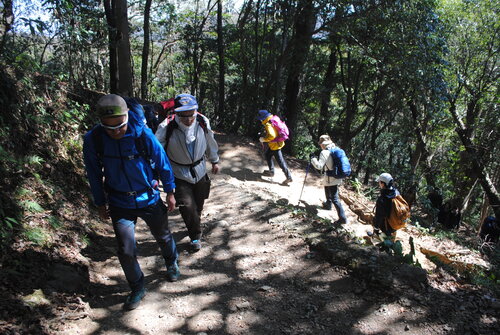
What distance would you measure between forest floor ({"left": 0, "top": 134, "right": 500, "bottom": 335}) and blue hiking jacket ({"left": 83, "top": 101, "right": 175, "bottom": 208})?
3.71 ft

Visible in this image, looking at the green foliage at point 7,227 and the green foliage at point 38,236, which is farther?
the green foliage at point 38,236

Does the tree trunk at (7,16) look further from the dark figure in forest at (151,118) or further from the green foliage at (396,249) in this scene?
the green foliage at (396,249)

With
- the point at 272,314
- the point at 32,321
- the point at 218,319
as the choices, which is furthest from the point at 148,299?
the point at 272,314

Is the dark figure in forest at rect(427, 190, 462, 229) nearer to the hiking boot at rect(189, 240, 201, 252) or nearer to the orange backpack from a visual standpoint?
the orange backpack

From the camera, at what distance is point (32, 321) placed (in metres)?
2.84

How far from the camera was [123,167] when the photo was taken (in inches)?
127

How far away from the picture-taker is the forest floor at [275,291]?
10.5ft

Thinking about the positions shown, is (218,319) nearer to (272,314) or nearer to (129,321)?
(272,314)

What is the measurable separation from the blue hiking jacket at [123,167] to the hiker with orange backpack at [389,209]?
4.68 meters

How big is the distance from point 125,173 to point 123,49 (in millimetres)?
8146

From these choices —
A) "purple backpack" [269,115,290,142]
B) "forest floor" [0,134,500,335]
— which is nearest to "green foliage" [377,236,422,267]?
"forest floor" [0,134,500,335]

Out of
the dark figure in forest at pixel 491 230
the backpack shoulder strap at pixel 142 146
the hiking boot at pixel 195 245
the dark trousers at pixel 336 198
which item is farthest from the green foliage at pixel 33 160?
the dark figure in forest at pixel 491 230

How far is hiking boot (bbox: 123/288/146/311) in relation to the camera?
345 cm

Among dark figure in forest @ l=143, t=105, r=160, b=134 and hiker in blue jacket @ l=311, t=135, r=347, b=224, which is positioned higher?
dark figure in forest @ l=143, t=105, r=160, b=134
